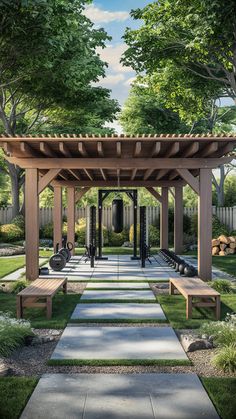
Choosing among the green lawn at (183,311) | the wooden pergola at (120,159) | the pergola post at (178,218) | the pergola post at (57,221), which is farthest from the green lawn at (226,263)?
the pergola post at (57,221)

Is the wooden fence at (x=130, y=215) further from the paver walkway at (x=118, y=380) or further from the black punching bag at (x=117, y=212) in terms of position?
the paver walkway at (x=118, y=380)

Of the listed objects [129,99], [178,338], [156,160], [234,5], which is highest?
[129,99]

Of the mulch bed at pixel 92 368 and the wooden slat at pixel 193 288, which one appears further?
the wooden slat at pixel 193 288

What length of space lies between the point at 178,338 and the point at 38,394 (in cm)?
Answer: 273

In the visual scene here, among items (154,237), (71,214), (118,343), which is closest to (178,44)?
(71,214)

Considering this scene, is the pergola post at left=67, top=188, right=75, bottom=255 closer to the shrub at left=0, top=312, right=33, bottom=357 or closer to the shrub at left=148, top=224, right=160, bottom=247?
the shrub at left=148, top=224, right=160, bottom=247

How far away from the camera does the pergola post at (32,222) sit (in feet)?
39.5

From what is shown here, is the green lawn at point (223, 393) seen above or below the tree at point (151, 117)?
below

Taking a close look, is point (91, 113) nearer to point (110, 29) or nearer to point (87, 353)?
point (110, 29)

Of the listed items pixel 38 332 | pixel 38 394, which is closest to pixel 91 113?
pixel 38 332

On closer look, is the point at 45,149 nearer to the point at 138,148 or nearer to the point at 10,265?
the point at 138,148

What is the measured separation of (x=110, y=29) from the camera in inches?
835

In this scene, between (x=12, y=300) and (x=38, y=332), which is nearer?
(x=38, y=332)

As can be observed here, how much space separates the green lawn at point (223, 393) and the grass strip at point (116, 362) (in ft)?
1.91
